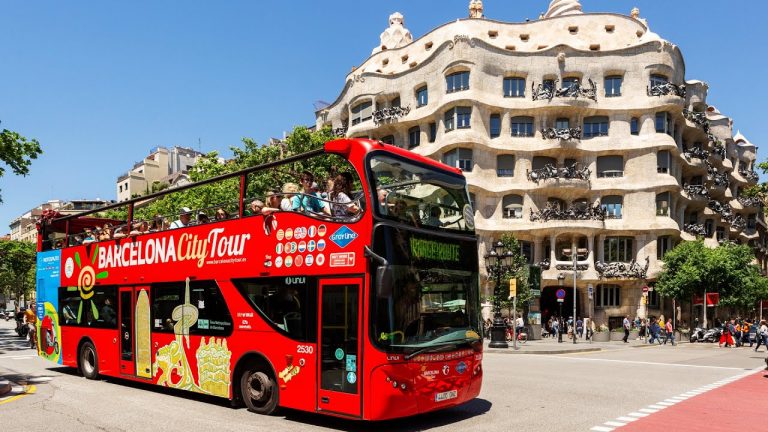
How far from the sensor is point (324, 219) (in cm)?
891

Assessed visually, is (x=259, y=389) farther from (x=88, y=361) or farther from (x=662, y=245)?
(x=662, y=245)

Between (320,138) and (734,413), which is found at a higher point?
(320,138)

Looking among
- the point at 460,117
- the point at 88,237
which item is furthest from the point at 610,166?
the point at 88,237

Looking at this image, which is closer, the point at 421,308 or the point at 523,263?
the point at 421,308

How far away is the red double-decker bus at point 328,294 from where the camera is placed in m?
8.17

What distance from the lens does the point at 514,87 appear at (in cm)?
4606

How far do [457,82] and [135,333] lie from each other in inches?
1440

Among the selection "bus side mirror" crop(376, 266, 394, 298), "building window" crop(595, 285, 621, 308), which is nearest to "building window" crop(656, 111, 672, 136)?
"building window" crop(595, 285, 621, 308)

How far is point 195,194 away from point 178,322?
2710 cm

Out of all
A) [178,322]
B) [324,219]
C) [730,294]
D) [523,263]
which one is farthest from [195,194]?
[730,294]

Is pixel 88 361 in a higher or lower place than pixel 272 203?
lower

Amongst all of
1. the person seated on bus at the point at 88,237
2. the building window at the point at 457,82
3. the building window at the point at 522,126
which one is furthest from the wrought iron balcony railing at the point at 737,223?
the person seated on bus at the point at 88,237

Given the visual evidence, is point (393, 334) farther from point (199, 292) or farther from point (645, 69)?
point (645, 69)

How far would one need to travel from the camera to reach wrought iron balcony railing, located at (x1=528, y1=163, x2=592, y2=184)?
4472 cm
